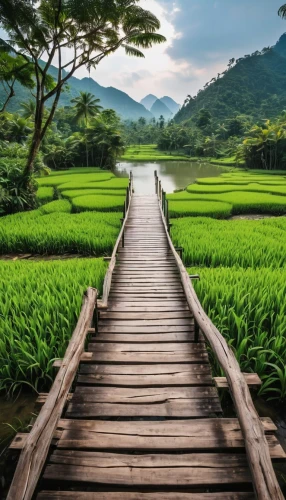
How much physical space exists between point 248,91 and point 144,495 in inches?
3799

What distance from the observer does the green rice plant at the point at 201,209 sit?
11328mm

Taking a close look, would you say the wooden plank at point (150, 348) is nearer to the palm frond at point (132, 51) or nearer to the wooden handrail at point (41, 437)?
the wooden handrail at point (41, 437)

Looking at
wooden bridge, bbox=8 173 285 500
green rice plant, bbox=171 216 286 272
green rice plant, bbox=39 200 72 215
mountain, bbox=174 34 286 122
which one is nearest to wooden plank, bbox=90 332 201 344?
wooden bridge, bbox=8 173 285 500

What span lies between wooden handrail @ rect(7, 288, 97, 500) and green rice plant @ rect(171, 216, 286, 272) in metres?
4.17

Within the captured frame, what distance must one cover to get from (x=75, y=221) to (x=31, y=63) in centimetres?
636

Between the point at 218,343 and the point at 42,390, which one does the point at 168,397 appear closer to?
the point at 218,343

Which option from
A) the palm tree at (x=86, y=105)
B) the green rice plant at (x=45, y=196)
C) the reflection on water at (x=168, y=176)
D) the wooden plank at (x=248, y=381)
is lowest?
the wooden plank at (x=248, y=381)

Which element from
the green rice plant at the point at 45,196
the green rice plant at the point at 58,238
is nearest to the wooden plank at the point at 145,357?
the green rice plant at the point at 58,238

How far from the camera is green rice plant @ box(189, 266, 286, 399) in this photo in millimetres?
2658

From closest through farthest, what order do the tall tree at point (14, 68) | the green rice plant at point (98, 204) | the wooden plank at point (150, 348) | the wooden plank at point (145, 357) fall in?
1. the wooden plank at point (145, 357)
2. the wooden plank at point (150, 348)
3. the tall tree at point (14, 68)
4. the green rice plant at point (98, 204)

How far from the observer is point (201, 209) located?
460 inches

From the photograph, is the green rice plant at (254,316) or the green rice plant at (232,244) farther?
the green rice plant at (232,244)

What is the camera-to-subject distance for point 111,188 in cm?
1744

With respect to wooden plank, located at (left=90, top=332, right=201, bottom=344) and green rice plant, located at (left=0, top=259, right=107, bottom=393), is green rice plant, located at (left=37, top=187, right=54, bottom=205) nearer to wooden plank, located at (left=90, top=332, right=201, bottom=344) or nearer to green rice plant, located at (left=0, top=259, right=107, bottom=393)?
green rice plant, located at (left=0, top=259, right=107, bottom=393)
